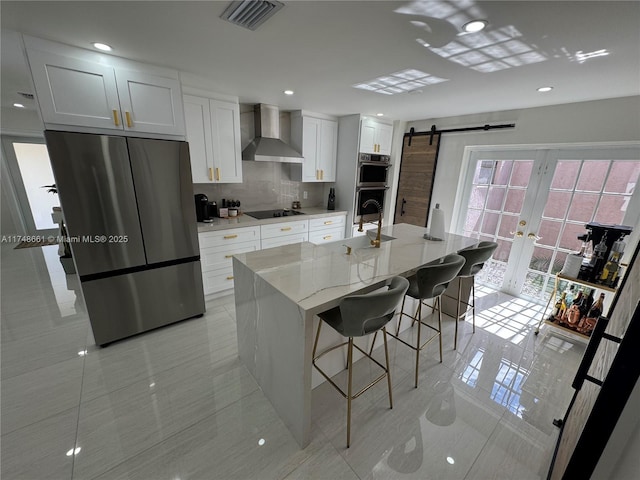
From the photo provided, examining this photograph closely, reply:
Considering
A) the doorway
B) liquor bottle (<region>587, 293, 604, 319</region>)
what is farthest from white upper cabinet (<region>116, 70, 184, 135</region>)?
the doorway

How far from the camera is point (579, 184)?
2.88 metres

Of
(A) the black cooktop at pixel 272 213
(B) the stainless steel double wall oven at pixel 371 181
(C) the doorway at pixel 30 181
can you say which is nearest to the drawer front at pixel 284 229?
(A) the black cooktop at pixel 272 213

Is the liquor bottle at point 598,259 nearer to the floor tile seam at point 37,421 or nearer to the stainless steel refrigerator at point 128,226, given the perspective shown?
the stainless steel refrigerator at point 128,226

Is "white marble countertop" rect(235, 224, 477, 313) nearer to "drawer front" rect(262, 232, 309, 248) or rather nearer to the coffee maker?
"drawer front" rect(262, 232, 309, 248)

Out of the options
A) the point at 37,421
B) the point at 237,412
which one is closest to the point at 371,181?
the point at 237,412

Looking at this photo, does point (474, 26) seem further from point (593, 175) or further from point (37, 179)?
point (37, 179)

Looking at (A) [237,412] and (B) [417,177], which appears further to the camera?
(B) [417,177]

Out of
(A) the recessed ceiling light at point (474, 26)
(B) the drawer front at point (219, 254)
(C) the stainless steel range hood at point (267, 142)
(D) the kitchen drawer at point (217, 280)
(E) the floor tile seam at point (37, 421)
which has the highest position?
(A) the recessed ceiling light at point (474, 26)

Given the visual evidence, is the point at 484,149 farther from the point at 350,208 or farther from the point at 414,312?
the point at 414,312

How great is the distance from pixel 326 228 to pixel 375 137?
167 cm

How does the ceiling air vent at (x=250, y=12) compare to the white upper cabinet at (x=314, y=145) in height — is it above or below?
above

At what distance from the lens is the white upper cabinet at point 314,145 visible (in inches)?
149

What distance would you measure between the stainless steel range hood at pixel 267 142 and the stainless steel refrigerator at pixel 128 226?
3.65ft

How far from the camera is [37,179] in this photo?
18.0ft
